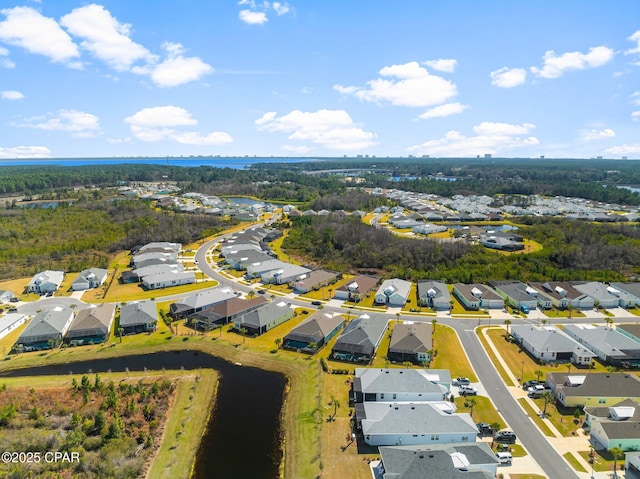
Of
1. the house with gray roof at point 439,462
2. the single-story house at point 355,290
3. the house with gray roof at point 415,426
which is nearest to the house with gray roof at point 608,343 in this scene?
the house with gray roof at point 415,426

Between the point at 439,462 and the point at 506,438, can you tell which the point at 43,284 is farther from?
the point at 506,438

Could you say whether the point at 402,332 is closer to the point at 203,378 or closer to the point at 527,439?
the point at 527,439

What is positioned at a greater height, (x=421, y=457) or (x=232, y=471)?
(x=421, y=457)

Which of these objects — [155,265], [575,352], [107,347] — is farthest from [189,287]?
[575,352]

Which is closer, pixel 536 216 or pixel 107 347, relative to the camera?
pixel 107 347

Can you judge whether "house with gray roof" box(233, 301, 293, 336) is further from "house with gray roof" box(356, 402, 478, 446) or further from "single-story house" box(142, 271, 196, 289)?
"single-story house" box(142, 271, 196, 289)

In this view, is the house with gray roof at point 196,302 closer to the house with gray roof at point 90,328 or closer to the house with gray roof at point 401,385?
the house with gray roof at point 90,328

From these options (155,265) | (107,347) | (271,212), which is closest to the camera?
(107,347)

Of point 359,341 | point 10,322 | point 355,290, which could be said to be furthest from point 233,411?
point 10,322
